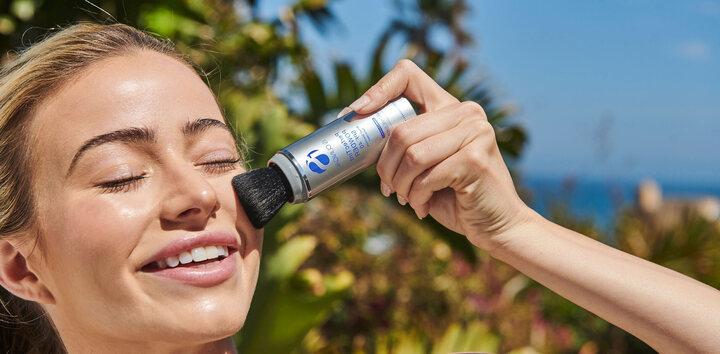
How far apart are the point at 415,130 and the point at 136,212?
18.5 inches

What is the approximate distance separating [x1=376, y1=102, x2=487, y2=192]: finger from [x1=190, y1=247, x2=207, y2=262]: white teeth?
0.33 meters

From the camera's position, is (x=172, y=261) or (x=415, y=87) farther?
(x=415, y=87)

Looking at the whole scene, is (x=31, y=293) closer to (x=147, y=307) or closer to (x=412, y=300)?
(x=147, y=307)

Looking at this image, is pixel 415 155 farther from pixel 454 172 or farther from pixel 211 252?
pixel 211 252

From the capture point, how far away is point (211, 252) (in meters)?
1.33

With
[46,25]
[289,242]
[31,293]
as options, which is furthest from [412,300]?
[31,293]

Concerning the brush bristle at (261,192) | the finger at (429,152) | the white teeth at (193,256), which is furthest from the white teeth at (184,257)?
the finger at (429,152)

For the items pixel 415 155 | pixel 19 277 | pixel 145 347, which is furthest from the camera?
pixel 19 277

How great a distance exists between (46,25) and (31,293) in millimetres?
1606

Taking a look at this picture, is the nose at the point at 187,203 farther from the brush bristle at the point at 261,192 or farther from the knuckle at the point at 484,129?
the knuckle at the point at 484,129

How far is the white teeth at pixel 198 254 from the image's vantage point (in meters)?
1.31

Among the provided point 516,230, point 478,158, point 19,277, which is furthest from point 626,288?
point 19,277

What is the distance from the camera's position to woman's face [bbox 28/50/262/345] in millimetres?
1275

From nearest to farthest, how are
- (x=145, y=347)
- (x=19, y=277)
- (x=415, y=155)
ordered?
(x=415, y=155)
(x=145, y=347)
(x=19, y=277)
